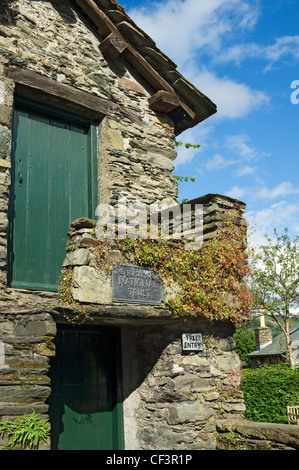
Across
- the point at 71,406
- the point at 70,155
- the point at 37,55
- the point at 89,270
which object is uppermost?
the point at 37,55

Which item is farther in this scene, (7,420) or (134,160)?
(134,160)

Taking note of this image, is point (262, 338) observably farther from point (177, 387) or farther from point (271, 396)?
point (177, 387)

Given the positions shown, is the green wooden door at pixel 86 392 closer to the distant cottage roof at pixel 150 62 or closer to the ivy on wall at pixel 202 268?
the ivy on wall at pixel 202 268

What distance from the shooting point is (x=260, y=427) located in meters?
5.38

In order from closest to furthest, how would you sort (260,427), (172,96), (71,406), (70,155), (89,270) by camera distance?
(89,270) < (260,427) < (71,406) < (70,155) < (172,96)

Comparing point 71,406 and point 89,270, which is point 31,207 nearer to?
point 89,270

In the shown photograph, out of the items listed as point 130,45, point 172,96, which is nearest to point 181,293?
point 172,96

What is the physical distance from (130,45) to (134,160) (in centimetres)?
196

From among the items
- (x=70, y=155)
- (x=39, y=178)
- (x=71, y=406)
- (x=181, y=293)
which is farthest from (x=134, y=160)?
(x=71, y=406)

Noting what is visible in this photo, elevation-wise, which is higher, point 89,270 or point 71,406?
point 89,270

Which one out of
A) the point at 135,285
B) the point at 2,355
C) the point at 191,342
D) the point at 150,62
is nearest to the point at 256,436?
the point at 191,342

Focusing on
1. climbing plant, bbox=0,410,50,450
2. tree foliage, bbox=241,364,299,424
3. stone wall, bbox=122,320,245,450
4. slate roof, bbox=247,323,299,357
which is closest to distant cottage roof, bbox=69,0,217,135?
stone wall, bbox=122,320,245,450

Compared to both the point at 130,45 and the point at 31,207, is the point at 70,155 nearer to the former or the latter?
the point at 31,207

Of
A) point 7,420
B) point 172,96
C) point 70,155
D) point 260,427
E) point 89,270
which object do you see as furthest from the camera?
point 172,96
